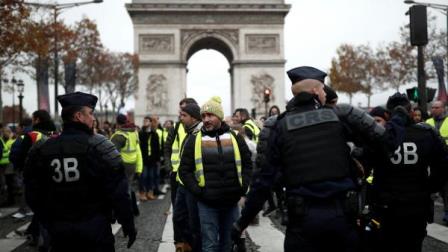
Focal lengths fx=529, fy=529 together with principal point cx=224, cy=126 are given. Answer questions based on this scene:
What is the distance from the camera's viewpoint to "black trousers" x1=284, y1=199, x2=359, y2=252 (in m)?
3.22

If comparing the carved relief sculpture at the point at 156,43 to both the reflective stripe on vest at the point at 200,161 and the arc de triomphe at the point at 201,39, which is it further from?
the reflective stripe on vest at the point at 200,161

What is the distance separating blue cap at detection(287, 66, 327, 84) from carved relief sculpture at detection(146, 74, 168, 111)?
33.2m

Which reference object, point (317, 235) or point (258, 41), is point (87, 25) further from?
point (317, 235)

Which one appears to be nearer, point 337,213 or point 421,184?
point 337,213

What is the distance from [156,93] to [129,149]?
26704mm

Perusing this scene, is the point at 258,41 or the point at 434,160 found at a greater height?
the point at 258,41

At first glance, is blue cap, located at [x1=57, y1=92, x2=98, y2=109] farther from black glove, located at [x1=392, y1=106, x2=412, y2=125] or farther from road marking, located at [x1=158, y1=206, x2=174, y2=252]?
road marking, located at [x1=158, y1=206, x2=174, y2=252]

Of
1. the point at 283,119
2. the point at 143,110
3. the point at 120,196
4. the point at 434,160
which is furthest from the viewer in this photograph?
the point at 143,110

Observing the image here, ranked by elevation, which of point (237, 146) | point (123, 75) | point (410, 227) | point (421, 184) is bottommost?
point (410, 227)

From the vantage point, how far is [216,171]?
496 cm

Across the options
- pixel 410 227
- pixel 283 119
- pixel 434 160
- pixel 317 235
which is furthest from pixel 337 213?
pixel 434 160

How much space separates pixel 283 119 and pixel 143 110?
33.6 meters

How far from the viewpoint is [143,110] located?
3659 centimetres

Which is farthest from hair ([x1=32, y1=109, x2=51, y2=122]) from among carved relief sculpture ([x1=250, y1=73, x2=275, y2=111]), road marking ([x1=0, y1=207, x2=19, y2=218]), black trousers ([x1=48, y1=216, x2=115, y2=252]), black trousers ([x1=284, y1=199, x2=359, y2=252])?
carved relief sculpture ([x1=250, y1=73, x2=275, y2=111])
